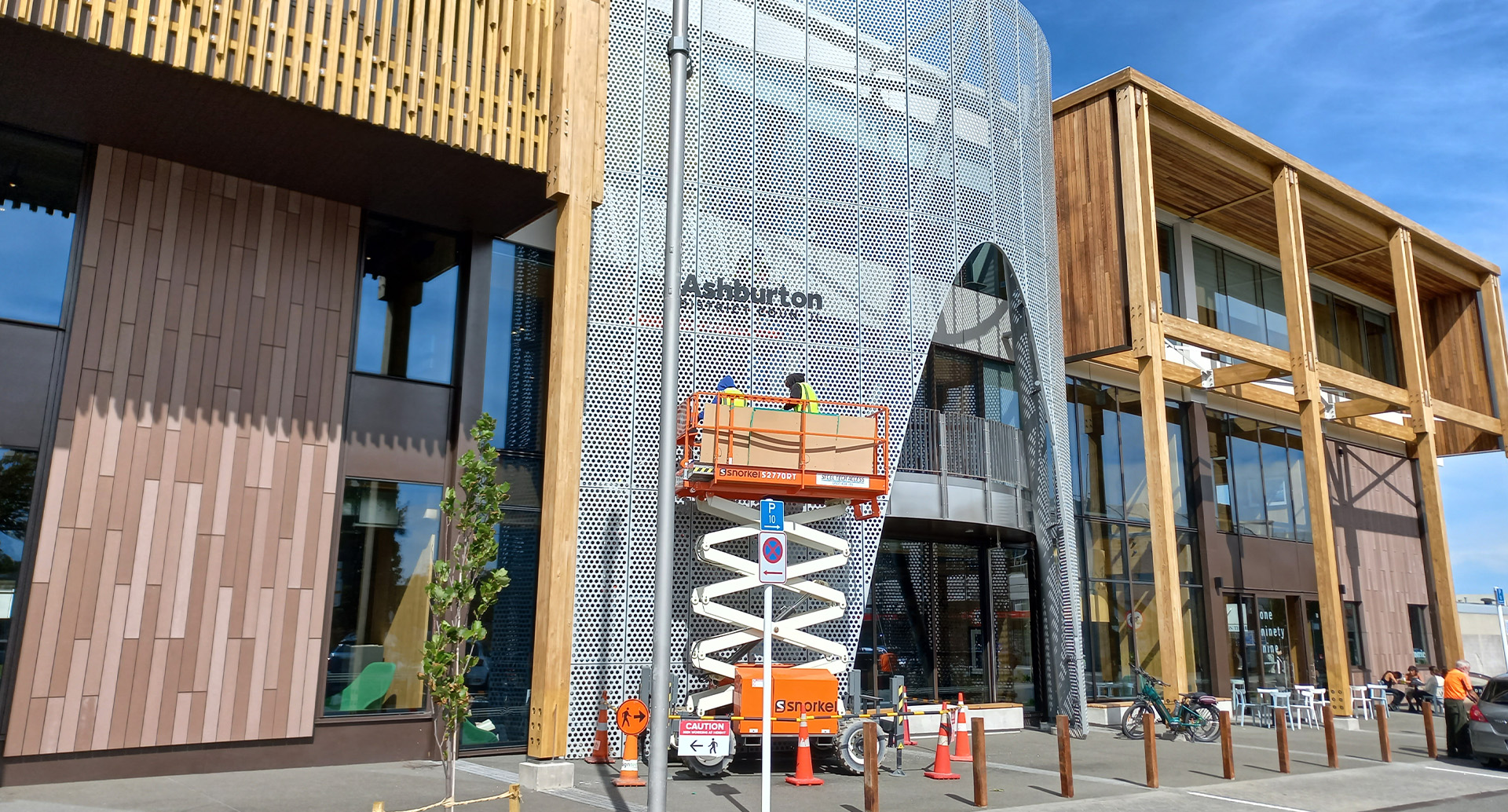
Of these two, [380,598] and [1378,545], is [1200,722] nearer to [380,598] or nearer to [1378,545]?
[380,598]

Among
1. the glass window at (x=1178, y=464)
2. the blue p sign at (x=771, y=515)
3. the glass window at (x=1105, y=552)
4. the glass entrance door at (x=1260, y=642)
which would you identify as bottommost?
the glass entrance door at (x=1260, y=642)

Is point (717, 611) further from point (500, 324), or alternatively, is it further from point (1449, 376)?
point (1449, 376)

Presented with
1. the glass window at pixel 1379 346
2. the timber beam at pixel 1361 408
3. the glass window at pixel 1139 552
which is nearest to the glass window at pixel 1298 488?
the timber beam at pixel 1361 408

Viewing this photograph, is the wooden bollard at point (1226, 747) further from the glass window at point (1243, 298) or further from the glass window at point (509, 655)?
the glass window at point (1243, 298)

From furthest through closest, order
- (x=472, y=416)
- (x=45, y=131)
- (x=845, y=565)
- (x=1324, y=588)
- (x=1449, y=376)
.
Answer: (x=1449, y=376)
(x=1324, y=588)
(x=845, y=565)
(x=472, y=416)
(x=45, y=131)

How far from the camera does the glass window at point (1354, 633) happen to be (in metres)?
29.3

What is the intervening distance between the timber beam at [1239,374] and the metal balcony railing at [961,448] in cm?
820

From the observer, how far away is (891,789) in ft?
39.3

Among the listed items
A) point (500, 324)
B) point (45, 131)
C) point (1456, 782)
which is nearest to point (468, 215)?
point (500, 324)

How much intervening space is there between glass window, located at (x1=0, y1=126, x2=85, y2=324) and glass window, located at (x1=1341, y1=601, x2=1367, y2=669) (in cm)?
3202

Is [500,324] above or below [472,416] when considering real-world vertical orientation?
above

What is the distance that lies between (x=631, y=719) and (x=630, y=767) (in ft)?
1.84

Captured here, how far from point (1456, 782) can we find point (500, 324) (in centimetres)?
1514

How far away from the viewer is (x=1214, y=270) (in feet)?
93.7
